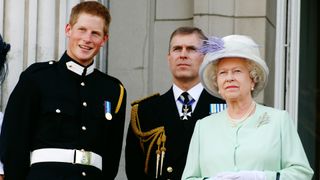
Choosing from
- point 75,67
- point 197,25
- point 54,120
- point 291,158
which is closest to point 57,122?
point 54,120

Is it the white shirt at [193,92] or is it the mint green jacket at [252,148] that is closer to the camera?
the mint green jacket at [252,148]

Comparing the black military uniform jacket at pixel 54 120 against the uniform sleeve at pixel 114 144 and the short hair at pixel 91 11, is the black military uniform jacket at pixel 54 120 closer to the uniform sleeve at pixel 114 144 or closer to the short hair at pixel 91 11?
the uniform sleeve at pixel 114 144

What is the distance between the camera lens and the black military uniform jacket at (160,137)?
638 centimetres

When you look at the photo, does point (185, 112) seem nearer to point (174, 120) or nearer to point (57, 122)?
point (174, 120)

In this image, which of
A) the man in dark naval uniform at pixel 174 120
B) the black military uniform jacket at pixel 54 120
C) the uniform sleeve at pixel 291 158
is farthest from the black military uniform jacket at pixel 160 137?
the uniform sleeve at pixel 291 158

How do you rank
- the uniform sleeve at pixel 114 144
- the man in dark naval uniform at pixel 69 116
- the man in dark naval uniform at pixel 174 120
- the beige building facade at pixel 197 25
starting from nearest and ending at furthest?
the man in dark naval uniform at pixel 69 116 → the uniform sleeve at pixel 114 144 → the man in dark naval uniform at pixel 174 120 → the beige building facade at pixel 197 25

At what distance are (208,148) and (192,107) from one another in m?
0.85

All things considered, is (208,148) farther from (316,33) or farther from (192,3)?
(316,33)

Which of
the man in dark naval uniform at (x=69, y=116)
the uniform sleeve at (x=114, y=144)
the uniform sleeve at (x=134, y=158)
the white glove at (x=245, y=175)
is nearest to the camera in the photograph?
the white glove at (x=245, y=175)

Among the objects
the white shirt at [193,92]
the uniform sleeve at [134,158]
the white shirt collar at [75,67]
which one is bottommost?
Answer: the uniform sleeve at [134,158]

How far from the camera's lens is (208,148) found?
18.5 ft

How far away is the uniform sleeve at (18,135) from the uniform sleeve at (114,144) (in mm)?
452

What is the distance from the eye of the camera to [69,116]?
6043 mm

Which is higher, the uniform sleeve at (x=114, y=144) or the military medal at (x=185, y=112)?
the military medal at (x=185, y=112)
